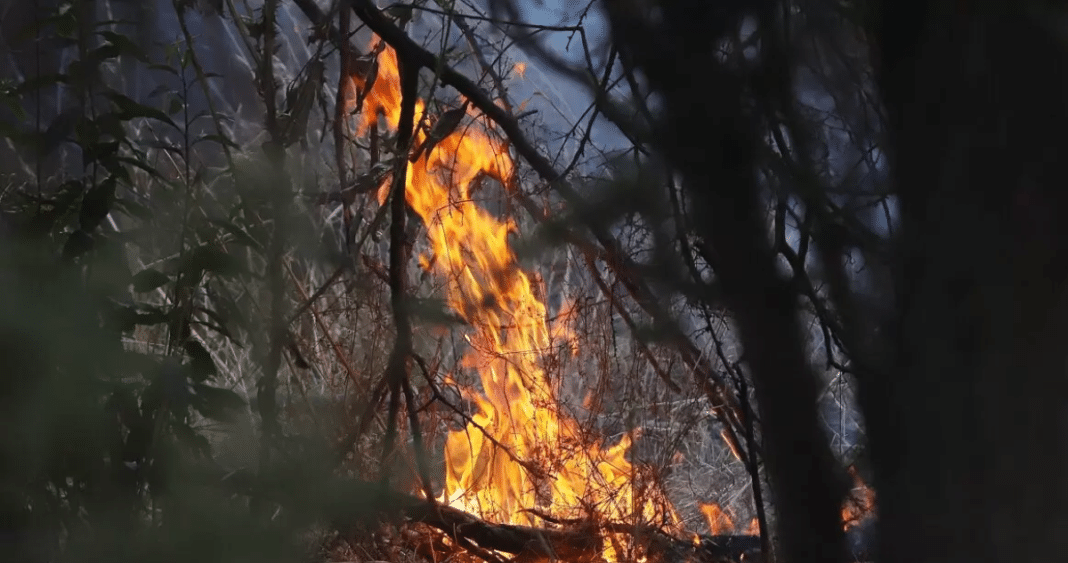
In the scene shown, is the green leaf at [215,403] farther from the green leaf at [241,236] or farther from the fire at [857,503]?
the fire at [857,503]

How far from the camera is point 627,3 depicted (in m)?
0.93

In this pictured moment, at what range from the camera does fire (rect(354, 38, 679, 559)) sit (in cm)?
304

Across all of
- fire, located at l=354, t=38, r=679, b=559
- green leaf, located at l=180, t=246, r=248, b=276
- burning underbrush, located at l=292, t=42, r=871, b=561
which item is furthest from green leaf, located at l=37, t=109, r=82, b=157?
fire, located at l=354, t=38, r=679, b=559

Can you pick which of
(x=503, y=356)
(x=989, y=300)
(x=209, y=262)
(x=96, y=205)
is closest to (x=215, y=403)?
(x=209, y=262)

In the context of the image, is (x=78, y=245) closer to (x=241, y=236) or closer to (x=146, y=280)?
(x=146, y=280)

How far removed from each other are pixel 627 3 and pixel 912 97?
296mm

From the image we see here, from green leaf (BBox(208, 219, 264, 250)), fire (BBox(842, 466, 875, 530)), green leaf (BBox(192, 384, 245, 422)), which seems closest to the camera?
fire (BBox(842, 466, 875, 530))

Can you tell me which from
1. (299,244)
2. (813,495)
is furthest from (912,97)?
(299,244)

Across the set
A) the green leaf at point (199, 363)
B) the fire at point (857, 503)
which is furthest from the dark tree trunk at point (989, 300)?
the green leaf at point (199, 363)

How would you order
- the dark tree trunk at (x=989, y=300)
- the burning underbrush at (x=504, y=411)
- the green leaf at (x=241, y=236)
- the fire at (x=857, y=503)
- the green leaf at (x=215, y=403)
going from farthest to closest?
the burning underbrush at (x=504, y=411) → the green leaf at (x=241, y=236) → the green leaf at (x=215, y=403) → the fire at (x=857, y=503) → the dark tree trunk at (x=989, y=300)

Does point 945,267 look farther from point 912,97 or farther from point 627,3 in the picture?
point 627,3

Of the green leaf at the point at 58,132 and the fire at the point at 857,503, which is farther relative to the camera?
the green leaf at the point at 58,132

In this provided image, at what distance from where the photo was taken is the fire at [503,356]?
3.04m

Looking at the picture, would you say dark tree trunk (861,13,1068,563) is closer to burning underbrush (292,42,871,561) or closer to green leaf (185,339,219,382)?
green leaf (185,339,219,382)
